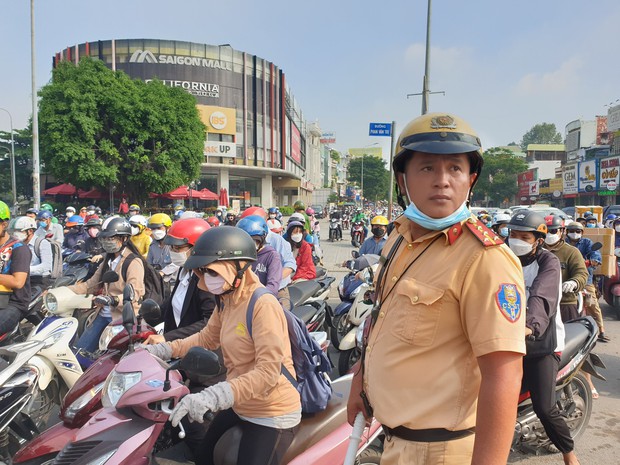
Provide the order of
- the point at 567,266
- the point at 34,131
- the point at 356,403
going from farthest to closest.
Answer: the point at 34,131, the point at 567,266, the point at 356,403

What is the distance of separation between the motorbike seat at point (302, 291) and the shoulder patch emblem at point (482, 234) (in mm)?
3851

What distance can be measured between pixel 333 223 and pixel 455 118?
2015 cm

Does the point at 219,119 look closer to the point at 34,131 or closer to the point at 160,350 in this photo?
the point at 34,131

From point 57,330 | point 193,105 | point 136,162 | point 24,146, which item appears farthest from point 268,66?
point 57,330

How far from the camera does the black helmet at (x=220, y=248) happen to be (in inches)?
89.7

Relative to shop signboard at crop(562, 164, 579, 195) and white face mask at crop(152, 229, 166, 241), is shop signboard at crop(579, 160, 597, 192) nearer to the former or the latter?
shop signboard at crop(562, 164, 579, 195)

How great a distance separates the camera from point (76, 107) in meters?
26.1

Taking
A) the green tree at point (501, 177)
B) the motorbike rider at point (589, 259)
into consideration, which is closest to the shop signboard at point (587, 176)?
the green tree at point (501, 177)

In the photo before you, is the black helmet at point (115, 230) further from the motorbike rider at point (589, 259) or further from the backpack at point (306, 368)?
the motorbike rider at point (589, 259)

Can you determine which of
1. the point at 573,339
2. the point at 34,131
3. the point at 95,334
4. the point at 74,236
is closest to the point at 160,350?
the point at 95,334

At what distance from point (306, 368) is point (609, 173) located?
39.2 metres

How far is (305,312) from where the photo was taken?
4613 mm

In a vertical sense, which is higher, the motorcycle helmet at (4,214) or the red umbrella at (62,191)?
the red umbrella at (62,191)

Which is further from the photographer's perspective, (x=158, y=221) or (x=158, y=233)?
(x=158, y=221)
